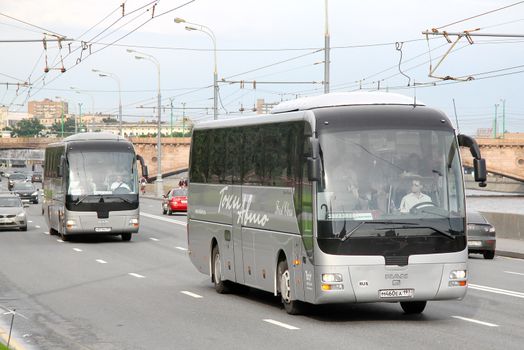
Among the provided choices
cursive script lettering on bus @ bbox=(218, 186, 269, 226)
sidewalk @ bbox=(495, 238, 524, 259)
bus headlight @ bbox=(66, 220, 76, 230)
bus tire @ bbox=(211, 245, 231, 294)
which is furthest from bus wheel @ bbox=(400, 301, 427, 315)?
bus headlight @ bbox=(66, 220, 76, 230)

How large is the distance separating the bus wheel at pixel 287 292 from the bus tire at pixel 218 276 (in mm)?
3234

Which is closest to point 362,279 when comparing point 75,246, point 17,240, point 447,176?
point 447,176

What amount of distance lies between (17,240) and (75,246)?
11.3 ft

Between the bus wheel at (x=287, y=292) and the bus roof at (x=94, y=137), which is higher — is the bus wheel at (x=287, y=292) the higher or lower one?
the lower one

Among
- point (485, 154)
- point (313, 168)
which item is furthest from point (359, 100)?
point (485, 154)

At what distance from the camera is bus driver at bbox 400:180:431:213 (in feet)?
48.5

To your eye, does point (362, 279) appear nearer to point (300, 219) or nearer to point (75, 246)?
point (300, 219)

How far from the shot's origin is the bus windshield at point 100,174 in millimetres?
35344

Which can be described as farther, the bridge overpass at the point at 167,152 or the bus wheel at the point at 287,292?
the bridge overpass at the point at 167,152

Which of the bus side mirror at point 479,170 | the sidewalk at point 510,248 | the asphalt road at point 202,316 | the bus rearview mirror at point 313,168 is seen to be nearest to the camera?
the asphalt road at point 202,316

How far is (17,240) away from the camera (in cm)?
3700

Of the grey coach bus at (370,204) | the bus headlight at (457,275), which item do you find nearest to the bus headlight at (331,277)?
the grey coach bus at (370,204)

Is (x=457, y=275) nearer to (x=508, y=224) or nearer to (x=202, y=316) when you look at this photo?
(x=202, y=316)

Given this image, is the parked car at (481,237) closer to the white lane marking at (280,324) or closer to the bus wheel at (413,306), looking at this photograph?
the bus wheel at (413,306)
